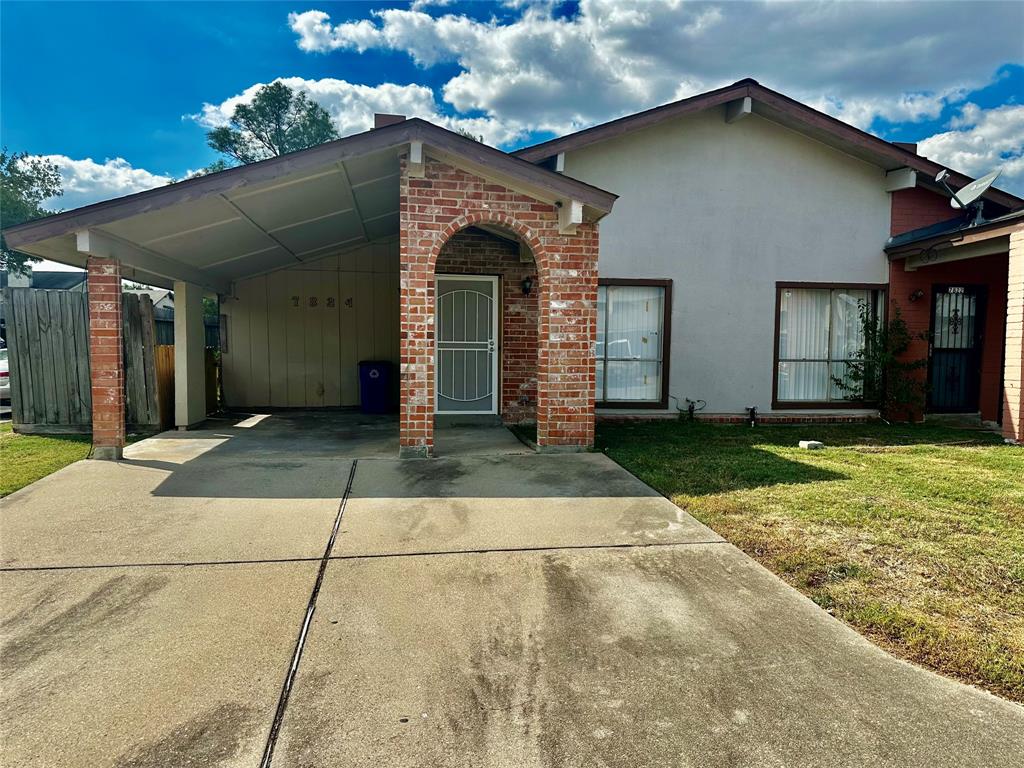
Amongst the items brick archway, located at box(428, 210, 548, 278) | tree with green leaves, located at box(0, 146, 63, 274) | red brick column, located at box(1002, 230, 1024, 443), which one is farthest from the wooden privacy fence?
tree with green leaves, located at box(0, 146, 63, 274)

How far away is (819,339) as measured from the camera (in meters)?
9.40

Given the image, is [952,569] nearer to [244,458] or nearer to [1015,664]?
[1015,664]

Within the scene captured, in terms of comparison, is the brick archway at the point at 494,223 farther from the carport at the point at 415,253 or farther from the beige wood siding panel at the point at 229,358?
the beige wood siding panel at the point at 229,358

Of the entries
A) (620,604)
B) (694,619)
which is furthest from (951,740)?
(620,604)

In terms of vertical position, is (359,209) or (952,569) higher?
(359,209)

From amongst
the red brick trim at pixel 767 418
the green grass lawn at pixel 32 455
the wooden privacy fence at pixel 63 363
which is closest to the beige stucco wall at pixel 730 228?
the red brick trim at pixel 767 418

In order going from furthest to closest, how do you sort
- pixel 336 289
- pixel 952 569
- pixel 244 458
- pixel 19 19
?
1. pixel 336 289
2. pixel 19 19
3. pixel 244 458
4. pixel 952 569

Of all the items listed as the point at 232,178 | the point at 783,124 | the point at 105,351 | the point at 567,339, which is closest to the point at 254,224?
the point at 232,178

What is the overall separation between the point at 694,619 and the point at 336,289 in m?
9.52

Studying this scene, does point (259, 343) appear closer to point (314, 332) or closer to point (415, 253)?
point (314, 332)

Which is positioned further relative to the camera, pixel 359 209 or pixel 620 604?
pixel 359 209

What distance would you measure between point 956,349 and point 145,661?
11610mm

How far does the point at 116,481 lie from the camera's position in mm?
5230

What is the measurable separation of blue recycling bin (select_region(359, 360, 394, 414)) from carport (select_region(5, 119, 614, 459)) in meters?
1.83
